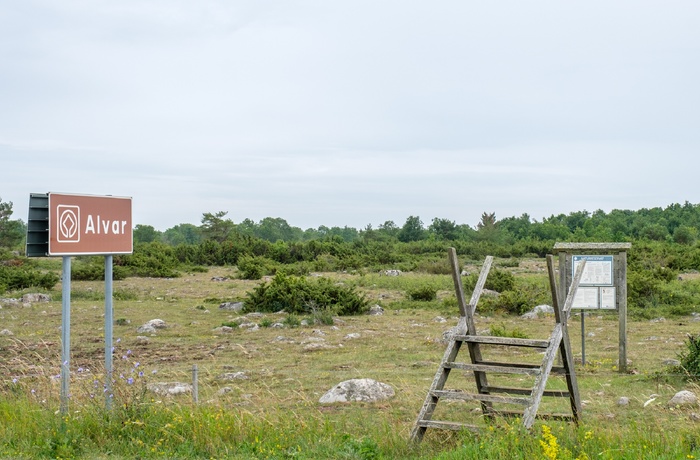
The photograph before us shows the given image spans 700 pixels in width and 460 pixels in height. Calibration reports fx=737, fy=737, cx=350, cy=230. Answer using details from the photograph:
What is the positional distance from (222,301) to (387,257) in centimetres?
2072

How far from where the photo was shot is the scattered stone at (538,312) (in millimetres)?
18672

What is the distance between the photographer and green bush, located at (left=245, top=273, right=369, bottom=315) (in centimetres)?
1961

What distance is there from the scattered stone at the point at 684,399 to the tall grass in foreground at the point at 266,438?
5.97ft

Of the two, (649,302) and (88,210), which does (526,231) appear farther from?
(88,210)

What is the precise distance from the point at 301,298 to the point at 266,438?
1327 centimetres

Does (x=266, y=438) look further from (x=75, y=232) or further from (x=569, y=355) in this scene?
(x=569, y=355)

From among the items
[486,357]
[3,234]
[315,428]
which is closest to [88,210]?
[315,428]

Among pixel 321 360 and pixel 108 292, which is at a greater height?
pixel 108 292

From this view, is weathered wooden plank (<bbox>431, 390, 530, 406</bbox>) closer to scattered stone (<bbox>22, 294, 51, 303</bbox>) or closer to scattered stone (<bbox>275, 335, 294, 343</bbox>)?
scattered stone (<bbox>275, 335, 294, 343</bbox>)

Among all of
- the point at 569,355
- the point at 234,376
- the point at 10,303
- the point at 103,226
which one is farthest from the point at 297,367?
the point at 10,303

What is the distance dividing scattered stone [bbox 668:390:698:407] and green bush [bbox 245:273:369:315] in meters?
11.4

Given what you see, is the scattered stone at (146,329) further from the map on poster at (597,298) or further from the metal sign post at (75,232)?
the map on poster at (597,298)

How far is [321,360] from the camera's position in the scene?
12.1m

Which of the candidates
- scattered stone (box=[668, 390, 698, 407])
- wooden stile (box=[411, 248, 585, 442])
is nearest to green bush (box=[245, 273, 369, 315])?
scattered stone (box=[668, 390, 698, 407])
